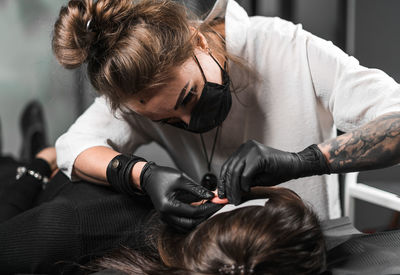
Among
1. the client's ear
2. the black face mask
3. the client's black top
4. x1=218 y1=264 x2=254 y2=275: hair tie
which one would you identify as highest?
the client's ear

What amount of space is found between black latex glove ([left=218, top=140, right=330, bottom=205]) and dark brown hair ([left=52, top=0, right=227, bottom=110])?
0.89 feet

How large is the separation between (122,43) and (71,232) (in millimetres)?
449

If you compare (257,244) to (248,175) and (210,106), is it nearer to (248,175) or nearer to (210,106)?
(248,175)

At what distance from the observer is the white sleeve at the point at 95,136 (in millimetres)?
1285

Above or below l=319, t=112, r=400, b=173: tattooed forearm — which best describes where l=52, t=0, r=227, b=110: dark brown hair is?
above

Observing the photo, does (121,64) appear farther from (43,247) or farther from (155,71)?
(43,247)

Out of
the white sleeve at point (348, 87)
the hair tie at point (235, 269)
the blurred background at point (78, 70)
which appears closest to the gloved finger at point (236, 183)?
the hair tie at point (235, 269)

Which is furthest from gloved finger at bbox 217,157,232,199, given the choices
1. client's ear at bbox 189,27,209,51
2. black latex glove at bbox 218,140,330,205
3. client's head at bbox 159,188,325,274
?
client's ear at bbox 189,27,209,51

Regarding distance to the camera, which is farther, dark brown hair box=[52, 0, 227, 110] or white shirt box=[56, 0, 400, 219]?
white shirt box=[56, 0, 400, 219]

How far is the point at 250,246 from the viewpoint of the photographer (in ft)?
2.21

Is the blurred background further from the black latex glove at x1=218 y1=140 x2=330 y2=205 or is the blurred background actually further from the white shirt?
the black latex glove at x1=218 y1=140 x2=330 y2=205

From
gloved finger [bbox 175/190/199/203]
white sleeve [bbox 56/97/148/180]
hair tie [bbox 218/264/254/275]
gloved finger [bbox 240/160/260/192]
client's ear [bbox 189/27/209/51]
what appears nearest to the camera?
hair tie [bbox 218/264/254/275]

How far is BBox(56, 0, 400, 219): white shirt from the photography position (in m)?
1.09

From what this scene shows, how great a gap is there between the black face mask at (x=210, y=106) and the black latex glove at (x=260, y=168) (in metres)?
0.20
